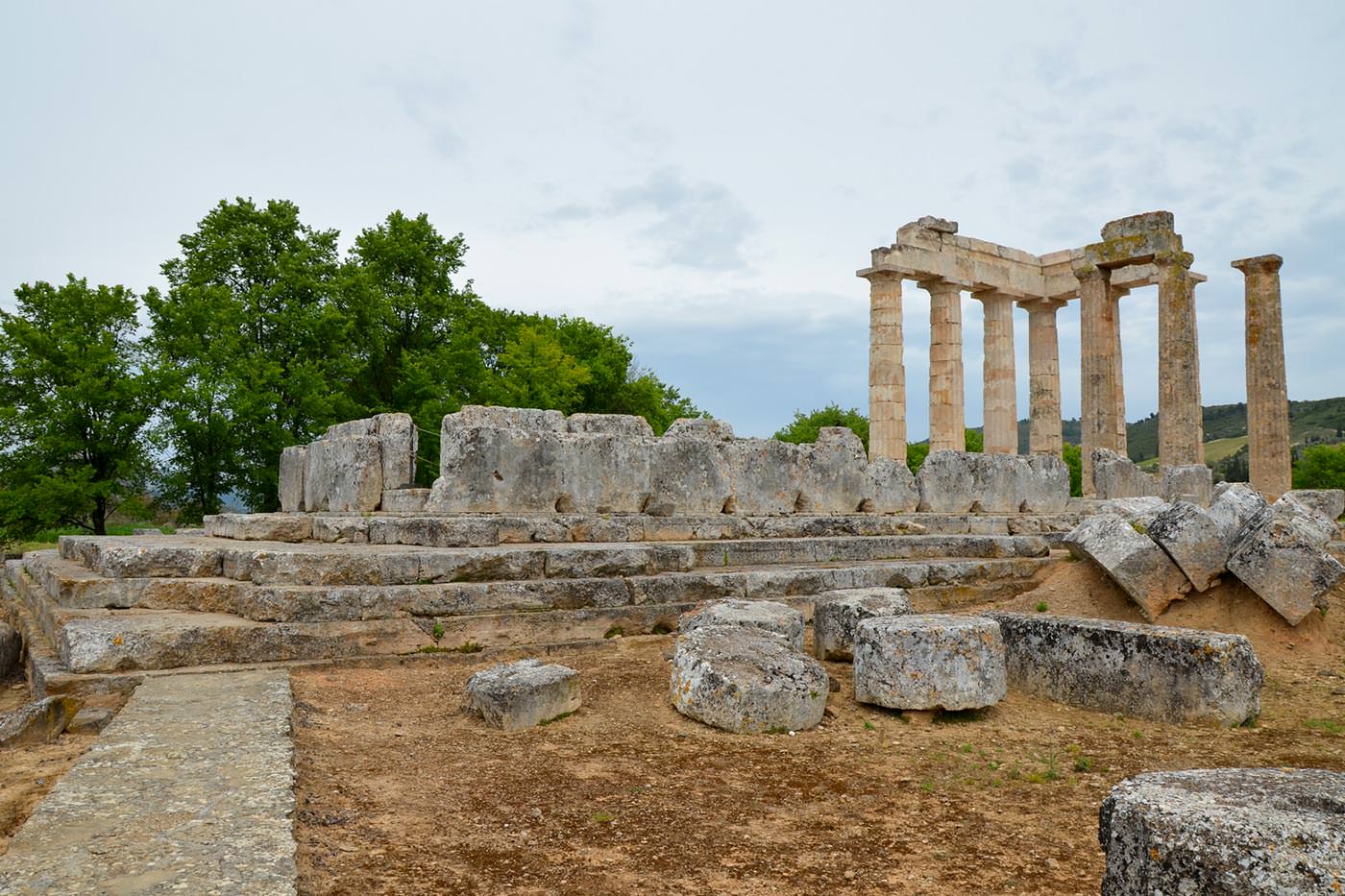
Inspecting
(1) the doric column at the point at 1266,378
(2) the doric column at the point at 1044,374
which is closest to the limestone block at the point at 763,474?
Answer: (2) the doric column at the point at 1044,374

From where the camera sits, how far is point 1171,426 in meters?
21.0

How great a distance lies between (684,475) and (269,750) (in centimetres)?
657

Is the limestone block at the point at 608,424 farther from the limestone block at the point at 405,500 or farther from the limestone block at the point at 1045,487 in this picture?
the limestone block at the point at 1045,487

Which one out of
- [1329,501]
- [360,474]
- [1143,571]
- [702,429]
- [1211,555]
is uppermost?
[702,429]

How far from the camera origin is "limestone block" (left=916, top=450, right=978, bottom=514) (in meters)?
12.6

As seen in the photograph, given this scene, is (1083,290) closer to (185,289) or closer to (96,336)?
(185,289)

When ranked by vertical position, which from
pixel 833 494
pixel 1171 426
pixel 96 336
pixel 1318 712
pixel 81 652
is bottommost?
pixel 1318 712

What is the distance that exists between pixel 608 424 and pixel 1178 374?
15270 millimetres

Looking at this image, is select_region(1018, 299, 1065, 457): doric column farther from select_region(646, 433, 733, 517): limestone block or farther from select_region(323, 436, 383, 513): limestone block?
select_region(323, 436, 383, 513): limestone block

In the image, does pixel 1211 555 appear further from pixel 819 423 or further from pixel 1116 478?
pixel 819 423

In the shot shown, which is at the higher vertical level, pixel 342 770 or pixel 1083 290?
pixel 1083 290

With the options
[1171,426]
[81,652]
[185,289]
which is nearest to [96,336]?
[185,289]

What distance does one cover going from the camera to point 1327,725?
18.1ft

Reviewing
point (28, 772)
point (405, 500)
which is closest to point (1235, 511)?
point (405, 500)
